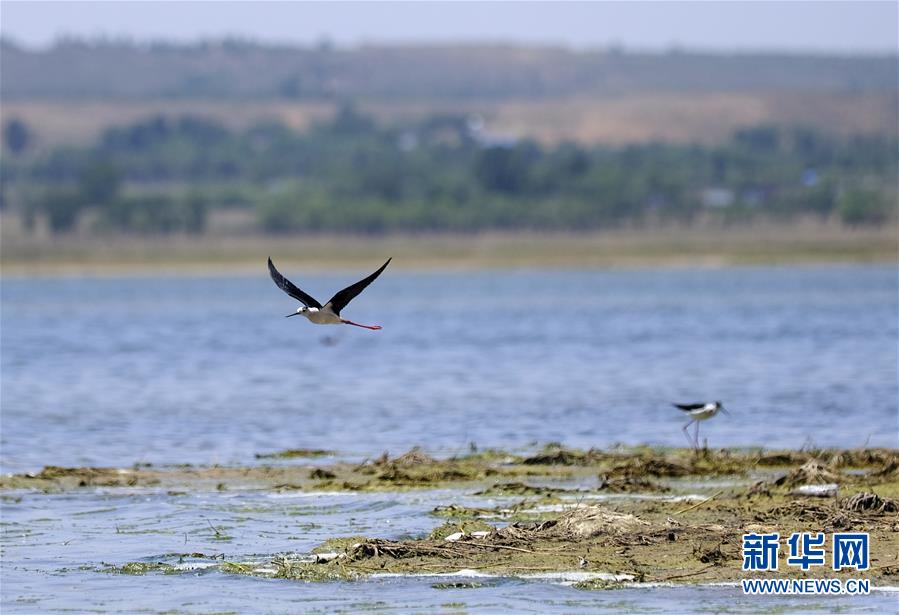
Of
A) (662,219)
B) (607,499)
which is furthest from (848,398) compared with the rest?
(662,219)

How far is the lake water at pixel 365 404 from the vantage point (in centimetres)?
1341

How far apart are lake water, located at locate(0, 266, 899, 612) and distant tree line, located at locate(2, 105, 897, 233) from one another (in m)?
72.3

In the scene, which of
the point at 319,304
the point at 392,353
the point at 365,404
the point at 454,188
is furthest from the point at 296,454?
the point at 454,188

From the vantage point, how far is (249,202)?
158 m

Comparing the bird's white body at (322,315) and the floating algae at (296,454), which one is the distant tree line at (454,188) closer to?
the floating algae at (296,454)

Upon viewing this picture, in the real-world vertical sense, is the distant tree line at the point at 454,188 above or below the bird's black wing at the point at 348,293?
above

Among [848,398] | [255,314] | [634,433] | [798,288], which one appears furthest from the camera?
[798,288]

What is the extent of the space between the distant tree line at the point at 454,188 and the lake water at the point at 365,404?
72.3 metres

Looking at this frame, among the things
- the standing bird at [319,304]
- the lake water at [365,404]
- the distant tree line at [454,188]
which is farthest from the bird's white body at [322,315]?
the distant tree line at [454,188]

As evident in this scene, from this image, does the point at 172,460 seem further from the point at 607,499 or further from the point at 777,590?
the point at 777,590

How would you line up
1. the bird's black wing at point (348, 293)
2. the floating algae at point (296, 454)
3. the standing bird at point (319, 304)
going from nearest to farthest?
the bird's black wing at point (348, 293) < the standing bird at point (319, 304) < the floating algae at point (296, 454)

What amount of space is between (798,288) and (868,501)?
6728 cm

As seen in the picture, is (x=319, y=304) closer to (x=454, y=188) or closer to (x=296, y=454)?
(x=296, y=454)

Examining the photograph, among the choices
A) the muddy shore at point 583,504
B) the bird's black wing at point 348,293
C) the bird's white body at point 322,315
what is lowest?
the muddy shore at point 583,504
